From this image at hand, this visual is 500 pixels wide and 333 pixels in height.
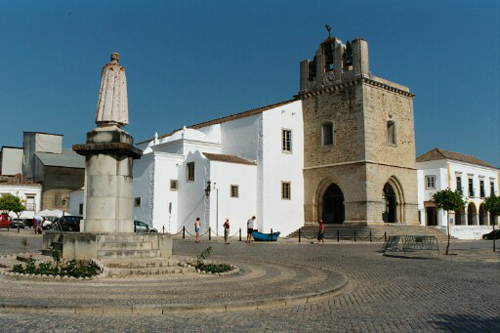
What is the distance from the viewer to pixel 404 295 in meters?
9.21

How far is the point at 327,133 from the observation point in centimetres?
3666

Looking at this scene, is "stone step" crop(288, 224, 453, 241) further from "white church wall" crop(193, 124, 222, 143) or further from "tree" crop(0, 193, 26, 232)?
"tree" crop(0, 193, 26, 232)

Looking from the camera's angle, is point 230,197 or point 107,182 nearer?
point 107,182

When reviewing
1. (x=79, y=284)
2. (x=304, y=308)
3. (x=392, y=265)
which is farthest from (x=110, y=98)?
(x=392, y=265)

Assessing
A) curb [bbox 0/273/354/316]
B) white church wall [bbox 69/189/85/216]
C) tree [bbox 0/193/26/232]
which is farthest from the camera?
tree [bbox 0/193/26/232]

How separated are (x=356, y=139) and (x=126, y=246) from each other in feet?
80.8

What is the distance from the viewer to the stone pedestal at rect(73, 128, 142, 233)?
12375 millimetres

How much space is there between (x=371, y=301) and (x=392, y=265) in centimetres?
695

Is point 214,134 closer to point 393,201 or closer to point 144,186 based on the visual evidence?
point 144,186

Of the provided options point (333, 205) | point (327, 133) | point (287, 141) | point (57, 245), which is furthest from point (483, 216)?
point (57, 245)

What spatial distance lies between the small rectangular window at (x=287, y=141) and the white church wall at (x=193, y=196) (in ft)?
22.2

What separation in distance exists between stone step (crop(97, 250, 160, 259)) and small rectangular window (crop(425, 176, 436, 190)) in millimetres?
38351

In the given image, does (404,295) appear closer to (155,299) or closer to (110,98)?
(155,299)

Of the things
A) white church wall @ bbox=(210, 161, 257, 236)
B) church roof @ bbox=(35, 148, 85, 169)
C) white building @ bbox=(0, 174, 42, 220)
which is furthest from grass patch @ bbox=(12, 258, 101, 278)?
church roof @ bbox=(35, 148, 85, 169)
